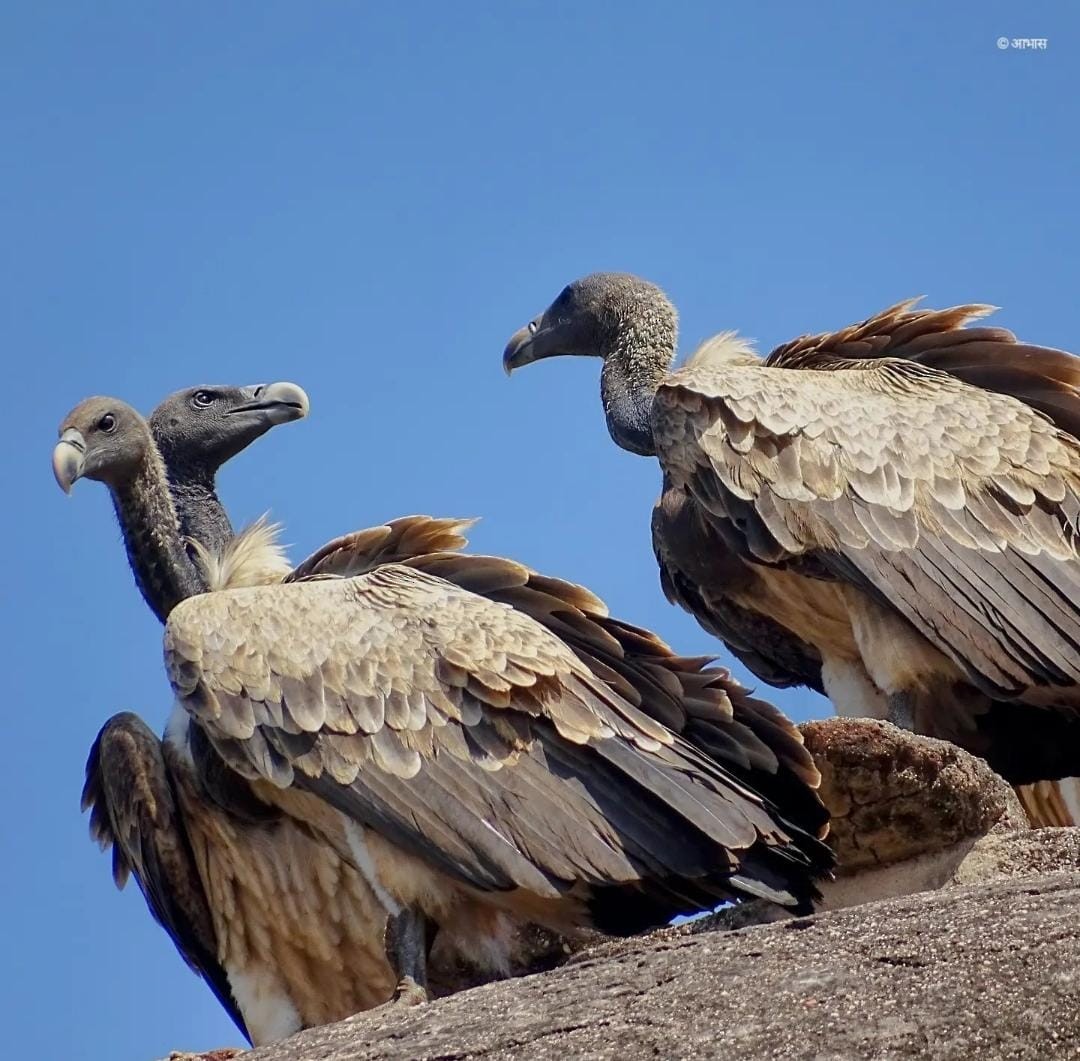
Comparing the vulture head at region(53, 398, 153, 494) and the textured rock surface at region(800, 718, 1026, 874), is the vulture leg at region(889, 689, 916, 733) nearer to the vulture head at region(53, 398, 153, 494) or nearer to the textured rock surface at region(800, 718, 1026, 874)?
the textured rock surface at region(800, 718, 1026, 874)

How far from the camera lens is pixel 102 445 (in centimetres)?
1083

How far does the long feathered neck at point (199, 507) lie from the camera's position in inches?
449

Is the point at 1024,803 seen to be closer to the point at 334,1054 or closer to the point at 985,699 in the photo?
the point at 985,699

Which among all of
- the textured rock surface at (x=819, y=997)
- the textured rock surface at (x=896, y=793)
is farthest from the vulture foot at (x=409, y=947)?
the textured rock surface at (x=896, y=793)

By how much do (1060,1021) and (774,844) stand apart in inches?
101

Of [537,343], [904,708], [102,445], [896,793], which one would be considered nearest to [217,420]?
[102,445]

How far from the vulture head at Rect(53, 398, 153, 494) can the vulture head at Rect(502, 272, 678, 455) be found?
8.02ft

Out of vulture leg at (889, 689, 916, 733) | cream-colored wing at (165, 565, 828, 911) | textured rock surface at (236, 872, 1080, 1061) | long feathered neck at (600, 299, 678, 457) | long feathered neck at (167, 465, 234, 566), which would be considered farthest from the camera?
long feathered neck at (600, 299, 678, 457)

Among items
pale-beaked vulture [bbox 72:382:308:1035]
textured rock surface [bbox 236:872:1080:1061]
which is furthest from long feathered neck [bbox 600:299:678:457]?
textured rock surface [bbox 236:872:1080:1061]

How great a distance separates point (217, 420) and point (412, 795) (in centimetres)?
361

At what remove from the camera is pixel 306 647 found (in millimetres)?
9289

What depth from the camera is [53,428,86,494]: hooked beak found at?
10641mm

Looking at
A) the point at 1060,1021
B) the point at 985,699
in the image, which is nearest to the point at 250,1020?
the point at 985,699

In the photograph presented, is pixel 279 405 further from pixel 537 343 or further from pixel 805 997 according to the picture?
pixel 805 997
